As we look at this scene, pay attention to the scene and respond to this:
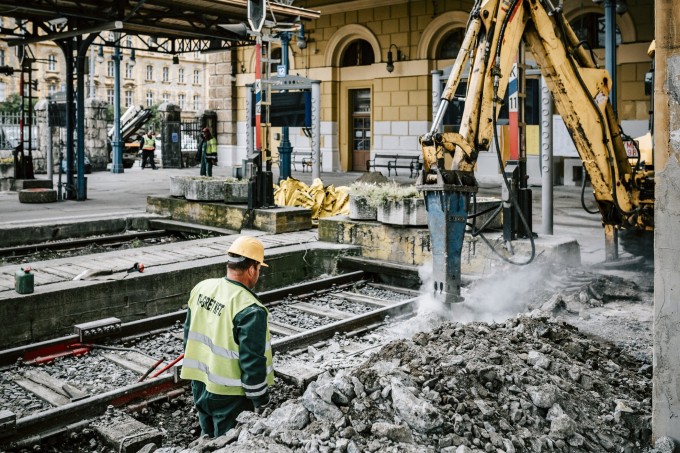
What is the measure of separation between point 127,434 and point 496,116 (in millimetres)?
4480

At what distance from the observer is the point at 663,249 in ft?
13.4

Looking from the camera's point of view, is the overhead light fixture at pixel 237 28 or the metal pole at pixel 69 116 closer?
the metal pole at pixel 69 116

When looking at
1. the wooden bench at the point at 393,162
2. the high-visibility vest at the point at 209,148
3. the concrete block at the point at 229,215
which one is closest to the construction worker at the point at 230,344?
the concrete block at the point at 229,215

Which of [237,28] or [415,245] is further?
[237,28]

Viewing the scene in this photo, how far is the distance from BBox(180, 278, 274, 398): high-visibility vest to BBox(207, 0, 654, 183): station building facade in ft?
61.8

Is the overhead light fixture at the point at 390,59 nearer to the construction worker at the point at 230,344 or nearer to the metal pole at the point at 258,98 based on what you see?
the metal pole at the point at 258,98

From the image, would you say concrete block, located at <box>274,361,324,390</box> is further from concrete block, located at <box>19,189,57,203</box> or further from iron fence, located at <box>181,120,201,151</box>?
iron fence, located at <box>181,120,201,151</box>

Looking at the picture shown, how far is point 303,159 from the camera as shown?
28.6 metres

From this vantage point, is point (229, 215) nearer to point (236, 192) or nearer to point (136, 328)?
point (236, 192)

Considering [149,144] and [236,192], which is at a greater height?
[149,144]

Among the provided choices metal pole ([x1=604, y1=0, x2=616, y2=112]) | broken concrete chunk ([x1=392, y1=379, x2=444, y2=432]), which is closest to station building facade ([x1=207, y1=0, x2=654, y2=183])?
metal pole ([x1=604, y1=0, x2=616, y2=112])

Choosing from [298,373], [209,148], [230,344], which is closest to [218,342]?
[230,344]

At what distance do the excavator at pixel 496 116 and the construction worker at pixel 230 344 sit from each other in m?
3.01

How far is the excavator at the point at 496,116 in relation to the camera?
7.09 metres
